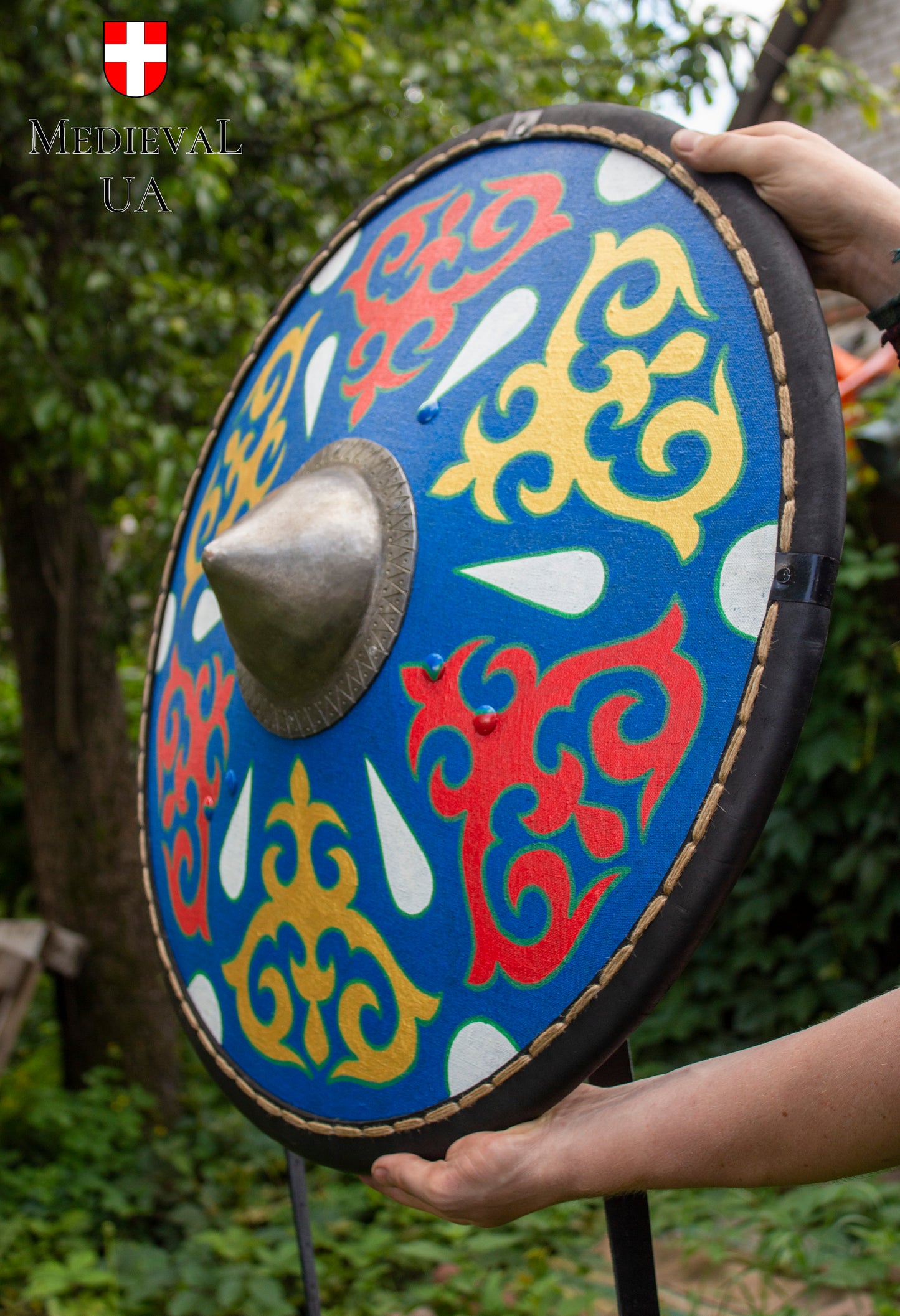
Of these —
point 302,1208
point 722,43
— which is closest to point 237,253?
point 722,43

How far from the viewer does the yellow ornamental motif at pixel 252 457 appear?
1.14m

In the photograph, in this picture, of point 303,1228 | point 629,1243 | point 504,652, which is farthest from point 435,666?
point 303,1228

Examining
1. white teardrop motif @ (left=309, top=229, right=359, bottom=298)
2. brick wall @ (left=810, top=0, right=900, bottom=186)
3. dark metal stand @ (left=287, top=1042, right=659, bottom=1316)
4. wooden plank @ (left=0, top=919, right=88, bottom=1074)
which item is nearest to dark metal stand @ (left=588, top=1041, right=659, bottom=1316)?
dark metal stand @ (left=287, top=1042, right=659, bottom=1316)

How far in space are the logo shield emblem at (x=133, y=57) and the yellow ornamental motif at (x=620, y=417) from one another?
6.10ft

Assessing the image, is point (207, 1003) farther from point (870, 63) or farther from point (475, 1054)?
point (870, 63)

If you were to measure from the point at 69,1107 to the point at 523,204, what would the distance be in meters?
2.73

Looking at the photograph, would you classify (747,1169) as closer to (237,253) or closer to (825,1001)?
(825,1001)

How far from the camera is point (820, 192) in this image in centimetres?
76

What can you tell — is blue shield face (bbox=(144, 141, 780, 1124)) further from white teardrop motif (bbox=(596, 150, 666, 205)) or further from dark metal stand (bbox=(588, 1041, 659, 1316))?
dark metal stand (bbox=(588, 1041, 659, 1316))

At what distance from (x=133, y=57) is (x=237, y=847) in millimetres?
1974

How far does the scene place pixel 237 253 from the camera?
116 inches

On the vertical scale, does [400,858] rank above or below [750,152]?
below

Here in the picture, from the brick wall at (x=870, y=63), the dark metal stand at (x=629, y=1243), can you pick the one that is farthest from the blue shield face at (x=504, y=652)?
the brick wall at (x=870, y=63)

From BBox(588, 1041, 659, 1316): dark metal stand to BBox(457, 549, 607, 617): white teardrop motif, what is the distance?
1.14 feet
